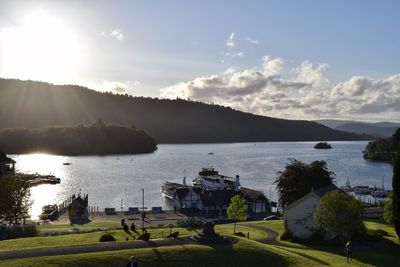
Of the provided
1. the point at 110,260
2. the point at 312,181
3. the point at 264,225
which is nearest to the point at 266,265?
the point at 110,260

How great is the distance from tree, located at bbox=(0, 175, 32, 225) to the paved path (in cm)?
3533

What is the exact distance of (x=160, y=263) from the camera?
117 feet

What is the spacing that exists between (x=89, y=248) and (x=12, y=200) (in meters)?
37.0

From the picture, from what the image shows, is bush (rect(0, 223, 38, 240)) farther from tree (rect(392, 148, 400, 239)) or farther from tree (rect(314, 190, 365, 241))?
tree (rect(392, 148, 400, 239))

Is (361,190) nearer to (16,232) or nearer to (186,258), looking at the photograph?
(16,232)

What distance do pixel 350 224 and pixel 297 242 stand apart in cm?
824

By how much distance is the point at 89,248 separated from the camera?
38.5 m

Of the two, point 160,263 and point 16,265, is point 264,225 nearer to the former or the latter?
point 160,263

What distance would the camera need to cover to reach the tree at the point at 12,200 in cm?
7000

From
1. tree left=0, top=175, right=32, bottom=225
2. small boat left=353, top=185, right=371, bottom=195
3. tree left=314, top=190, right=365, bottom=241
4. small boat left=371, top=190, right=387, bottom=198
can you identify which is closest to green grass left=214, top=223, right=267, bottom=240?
tree left=314, top=190, right=365, bottom=241

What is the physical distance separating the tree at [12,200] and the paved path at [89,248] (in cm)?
3533

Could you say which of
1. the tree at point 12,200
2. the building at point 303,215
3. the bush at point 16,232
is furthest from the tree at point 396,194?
the tree at point 12,200

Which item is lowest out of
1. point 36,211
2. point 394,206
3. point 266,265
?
point 36,211

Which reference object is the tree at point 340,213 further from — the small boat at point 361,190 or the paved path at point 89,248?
the small boat at point 361,190
